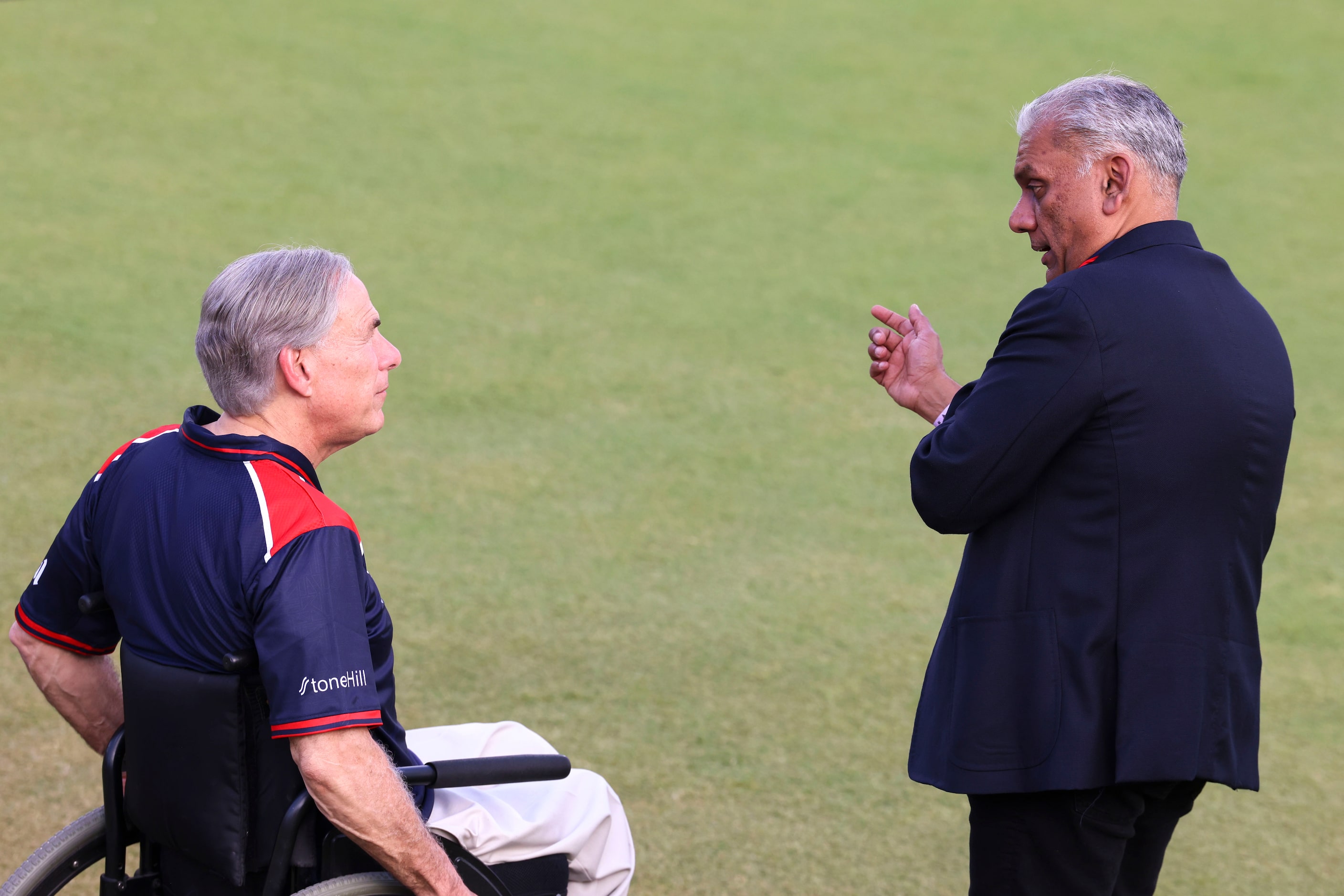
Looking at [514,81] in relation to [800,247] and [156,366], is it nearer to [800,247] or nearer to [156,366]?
[800,247]

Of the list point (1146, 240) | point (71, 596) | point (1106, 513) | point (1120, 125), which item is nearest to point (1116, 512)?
point (1106, 513)

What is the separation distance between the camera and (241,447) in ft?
5.47

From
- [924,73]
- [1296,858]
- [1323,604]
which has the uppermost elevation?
[924,73]

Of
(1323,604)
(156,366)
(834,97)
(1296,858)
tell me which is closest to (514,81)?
(834,97)

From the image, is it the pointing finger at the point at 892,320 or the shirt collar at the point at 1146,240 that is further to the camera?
the pointing finger at the point at 892,320

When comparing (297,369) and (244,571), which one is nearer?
(244,571)

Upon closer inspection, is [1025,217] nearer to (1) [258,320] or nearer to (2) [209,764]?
(1) [258,320]

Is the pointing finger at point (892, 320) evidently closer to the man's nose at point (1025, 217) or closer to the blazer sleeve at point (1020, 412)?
the man's nose at point (1025, 217)

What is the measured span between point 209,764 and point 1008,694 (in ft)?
3.27

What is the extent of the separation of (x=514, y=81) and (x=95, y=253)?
10.8 feet

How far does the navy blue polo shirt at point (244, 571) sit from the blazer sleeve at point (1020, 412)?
754 mm

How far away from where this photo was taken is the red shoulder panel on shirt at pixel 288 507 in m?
1.61

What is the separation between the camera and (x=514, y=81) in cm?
870

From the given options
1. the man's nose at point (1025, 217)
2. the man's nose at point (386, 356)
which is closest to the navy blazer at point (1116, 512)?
the man's nose at point (1025, 217)
